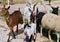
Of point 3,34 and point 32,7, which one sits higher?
point 32,7

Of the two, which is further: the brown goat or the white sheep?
the brown goat

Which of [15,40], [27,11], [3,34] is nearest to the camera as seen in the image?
[15,40]

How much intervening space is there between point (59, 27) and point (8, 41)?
6.68ft

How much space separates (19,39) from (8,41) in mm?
499

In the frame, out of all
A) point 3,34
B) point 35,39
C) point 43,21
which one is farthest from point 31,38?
point 3,34

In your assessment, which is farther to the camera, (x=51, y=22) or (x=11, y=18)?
(x=11, y=18)

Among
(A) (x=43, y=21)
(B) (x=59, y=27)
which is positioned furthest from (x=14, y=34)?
(B) (x=59, y=27)

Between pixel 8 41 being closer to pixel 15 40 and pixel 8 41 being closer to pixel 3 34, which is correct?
pixel 15 40

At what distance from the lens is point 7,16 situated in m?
10.4

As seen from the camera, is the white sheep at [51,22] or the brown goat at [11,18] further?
the brown goat at [11,18]

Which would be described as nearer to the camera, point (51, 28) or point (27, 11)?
point (51, 28)

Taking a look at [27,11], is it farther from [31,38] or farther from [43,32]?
[31,38]

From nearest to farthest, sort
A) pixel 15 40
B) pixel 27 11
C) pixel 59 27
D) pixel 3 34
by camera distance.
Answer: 1. pixel 59 27
2. pixel 15 40
3. pixel 3 34
4. pixel 27 11

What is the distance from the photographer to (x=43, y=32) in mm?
11656
